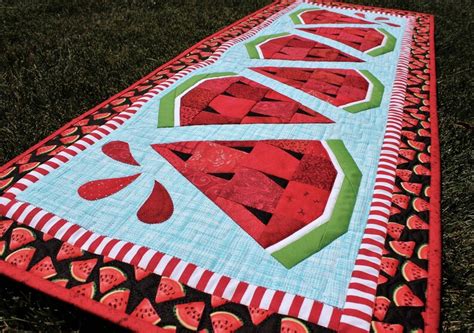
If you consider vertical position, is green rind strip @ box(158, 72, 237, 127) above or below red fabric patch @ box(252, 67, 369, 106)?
below

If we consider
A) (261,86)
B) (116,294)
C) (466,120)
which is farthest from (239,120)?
(466,120)

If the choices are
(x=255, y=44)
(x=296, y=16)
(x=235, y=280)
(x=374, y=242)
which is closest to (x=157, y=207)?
(x=235, y=280)

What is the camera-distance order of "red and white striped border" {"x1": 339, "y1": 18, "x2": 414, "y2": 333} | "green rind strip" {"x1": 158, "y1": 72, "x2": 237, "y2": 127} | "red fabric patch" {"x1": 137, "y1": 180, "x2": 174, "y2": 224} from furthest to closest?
1. "green rind strip" {"x1": 158, "y1": 72, "x2": 237, "y2": 127}
2. "red fabric patch" {"x1": 137, "y1": 180, "x2": 174, "y2": 224}
3. "red and white striped border" {"x1": 339, "y1": 18, "x2": 414, "y2": 333}

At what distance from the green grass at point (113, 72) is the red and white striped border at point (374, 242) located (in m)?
0.22

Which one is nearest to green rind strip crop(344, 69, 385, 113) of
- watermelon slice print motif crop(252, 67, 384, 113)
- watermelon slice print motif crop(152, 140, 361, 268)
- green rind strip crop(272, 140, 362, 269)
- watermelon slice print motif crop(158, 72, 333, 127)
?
watermelon slice print motif crop(252, 67, 384, 113)

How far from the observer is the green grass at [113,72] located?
1064 millimetres

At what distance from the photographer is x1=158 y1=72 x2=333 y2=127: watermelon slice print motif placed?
5.41ft

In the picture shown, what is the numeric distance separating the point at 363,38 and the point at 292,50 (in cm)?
55

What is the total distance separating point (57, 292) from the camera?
1.00 m

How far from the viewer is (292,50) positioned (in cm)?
235

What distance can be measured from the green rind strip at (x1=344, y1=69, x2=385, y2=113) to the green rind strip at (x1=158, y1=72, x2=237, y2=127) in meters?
0.63

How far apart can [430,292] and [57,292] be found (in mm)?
945

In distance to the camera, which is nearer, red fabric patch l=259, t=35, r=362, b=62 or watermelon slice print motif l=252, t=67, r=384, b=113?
watermelon slice print motif l=252, t=67, r=384, b=113

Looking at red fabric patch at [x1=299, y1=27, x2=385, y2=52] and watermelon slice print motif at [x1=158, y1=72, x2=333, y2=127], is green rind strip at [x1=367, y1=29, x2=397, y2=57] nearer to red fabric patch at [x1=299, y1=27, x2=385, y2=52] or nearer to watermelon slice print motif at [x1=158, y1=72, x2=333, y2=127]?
red fabric patch at [x1=299, y1=27, x2=385, y2=52]
